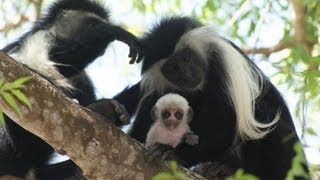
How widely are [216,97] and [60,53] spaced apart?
0.78 metres

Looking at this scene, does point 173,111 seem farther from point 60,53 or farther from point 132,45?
point 60,53

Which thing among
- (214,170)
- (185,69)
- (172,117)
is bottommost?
(214,170)

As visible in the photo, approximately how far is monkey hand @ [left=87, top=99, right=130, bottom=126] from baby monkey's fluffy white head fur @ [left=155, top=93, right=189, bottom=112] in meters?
0.34

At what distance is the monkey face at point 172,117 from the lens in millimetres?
2760

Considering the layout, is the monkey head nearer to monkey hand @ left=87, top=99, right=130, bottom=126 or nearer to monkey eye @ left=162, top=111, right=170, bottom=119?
monkey eye @ left=162, top=111, right=170, bottom=119

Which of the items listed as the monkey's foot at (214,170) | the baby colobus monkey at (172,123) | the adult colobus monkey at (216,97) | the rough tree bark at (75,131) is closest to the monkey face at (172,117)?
the baby colobus monkey at (172,123)

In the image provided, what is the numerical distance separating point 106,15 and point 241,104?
3.02 ft

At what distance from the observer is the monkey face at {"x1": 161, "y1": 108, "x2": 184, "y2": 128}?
2.76 metres

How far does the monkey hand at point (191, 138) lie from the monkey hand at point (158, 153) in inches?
10.0

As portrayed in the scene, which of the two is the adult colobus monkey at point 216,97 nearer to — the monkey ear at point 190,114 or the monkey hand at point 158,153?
the monkey ear at point 190,114

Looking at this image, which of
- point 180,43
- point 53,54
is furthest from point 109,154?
point 180,43

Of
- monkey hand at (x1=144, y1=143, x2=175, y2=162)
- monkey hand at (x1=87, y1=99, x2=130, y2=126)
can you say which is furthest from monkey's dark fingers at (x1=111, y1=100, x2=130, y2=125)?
monkey hand at (x1=144, y1=143, x2=175, y2=162)

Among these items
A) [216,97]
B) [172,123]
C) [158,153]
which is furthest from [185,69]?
[158,153]

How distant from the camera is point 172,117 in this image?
2.78 metres
